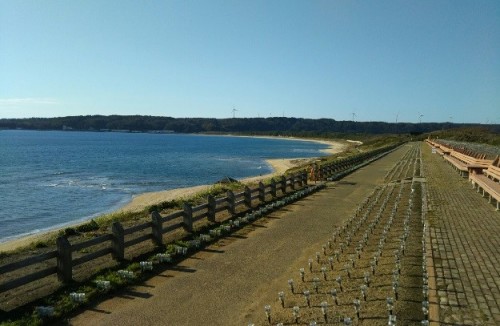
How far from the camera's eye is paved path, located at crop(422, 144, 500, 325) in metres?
7.36

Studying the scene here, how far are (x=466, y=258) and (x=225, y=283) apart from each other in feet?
17.7

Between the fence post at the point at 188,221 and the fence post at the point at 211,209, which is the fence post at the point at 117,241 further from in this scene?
the fence post at the point at 211,209

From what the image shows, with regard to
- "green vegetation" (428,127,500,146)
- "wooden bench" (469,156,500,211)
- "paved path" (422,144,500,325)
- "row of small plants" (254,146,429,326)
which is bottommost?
"row of small plants" (254,146,429,326)

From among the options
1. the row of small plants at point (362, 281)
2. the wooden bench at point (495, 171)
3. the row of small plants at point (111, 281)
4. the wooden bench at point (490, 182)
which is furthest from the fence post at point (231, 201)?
the wooden bench at point (495, 171)

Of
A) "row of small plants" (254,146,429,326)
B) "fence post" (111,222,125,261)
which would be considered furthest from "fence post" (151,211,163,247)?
"row of small plants" (254,146,429,326)

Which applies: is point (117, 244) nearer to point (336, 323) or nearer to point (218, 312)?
point (218, 312)

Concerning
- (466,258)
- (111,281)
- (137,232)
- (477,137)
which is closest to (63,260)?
(111,281)

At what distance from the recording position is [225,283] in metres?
9.08

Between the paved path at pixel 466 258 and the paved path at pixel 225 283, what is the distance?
2.93 meters

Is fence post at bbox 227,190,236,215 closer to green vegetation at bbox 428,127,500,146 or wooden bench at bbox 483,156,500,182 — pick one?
wooden bench at bbox 483,156,500,182

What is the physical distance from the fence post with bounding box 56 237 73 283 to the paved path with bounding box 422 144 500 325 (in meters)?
6.84

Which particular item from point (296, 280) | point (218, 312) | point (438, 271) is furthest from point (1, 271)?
point (438, 271)

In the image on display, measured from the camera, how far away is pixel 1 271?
7863mm

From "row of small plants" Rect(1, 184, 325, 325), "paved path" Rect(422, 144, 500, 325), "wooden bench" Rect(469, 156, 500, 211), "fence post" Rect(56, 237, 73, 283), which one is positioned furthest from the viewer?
"wooden bench" Rect(469, 156, 500, 211)
